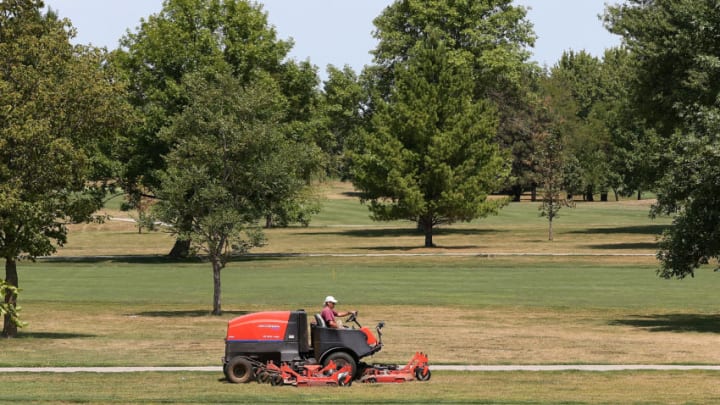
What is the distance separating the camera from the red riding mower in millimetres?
22453

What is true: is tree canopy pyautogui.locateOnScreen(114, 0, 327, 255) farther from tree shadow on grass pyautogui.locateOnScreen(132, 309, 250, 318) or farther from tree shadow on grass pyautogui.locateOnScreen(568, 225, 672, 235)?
tree shadow on grass pyautogui.locateOnScreen(568, 225, 672, 235)

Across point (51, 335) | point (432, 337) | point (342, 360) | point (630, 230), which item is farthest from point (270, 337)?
point (630, 230)

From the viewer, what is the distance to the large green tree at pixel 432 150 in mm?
84250

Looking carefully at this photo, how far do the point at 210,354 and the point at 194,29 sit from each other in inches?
1992

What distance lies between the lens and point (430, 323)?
126ft

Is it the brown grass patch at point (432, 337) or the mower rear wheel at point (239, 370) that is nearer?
the mower rear wheel at point (239, 370)

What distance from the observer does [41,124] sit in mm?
32188

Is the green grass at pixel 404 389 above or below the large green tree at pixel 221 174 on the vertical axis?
below

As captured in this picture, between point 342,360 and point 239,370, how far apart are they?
6.87 ft

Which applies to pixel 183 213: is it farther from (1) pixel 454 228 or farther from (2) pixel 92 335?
(1) pixel 454 228

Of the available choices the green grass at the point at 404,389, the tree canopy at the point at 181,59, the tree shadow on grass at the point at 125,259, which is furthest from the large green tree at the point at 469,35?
the green grass at the point at 404,389

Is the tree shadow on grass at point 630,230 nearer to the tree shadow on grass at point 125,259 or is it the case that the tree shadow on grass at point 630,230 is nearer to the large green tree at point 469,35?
the large green tree at point 469,35

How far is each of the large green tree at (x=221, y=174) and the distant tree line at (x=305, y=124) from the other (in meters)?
0.08

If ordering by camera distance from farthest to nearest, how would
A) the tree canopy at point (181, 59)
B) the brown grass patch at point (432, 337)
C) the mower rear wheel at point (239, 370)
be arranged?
the tree canopy at point (181, 59) → the brown grass patch at point (432, 337) → the mower rear wheel at point (239, 370)
